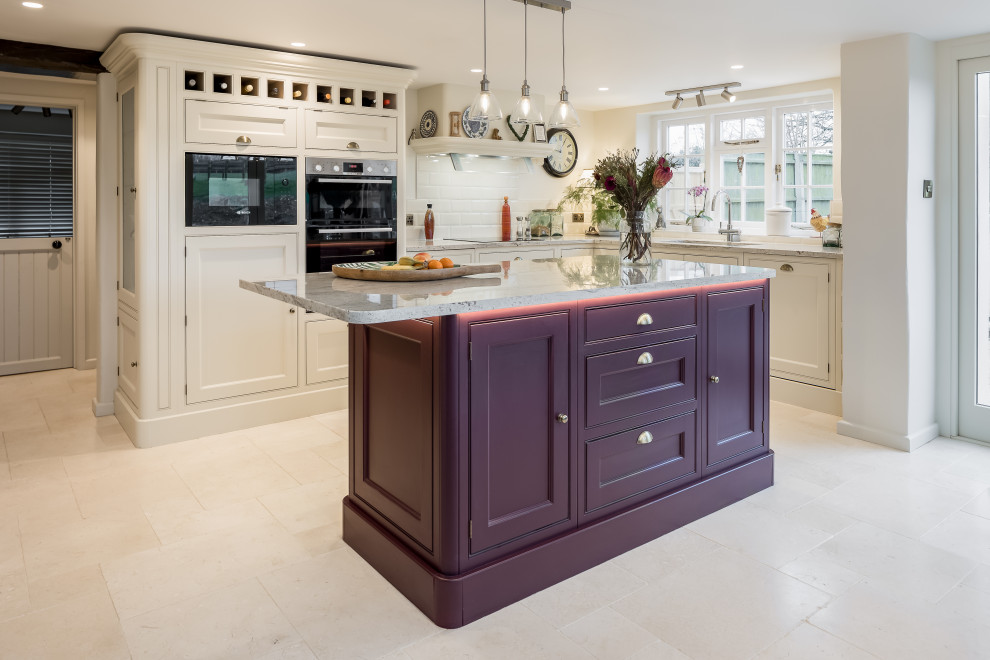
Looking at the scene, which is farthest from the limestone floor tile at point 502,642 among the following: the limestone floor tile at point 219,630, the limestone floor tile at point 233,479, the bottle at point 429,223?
the bottle at point 429,223

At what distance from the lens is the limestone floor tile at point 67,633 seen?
2.14m

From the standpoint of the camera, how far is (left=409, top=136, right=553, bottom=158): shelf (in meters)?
5.54

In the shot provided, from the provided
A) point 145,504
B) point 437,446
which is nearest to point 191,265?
point 145,504

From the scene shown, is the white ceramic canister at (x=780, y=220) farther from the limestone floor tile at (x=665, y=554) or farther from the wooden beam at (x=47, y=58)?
the wooden beam at (x=47, y=58)

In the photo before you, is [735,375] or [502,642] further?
[735,375]

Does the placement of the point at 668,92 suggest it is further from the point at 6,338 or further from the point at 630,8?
the point at 6,338

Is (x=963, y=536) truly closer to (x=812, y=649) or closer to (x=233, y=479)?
(x=812, y=649)

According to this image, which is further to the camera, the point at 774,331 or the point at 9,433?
the point at 774,331

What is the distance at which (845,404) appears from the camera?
171 inches

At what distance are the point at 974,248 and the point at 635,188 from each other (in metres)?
2.09

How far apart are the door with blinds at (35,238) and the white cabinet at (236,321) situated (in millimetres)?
2567

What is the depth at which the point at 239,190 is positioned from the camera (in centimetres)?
428

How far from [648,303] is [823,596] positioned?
1198 millimetres

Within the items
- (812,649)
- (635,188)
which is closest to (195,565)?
(812,649)
